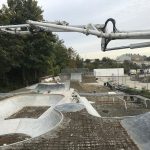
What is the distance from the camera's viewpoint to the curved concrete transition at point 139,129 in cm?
1540

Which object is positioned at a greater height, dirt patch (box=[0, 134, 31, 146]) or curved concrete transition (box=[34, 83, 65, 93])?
curved concrete transition (box=[34, 83, 65, 93])

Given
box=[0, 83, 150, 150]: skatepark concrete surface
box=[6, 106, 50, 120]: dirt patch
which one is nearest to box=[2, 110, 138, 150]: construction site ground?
box=[0, 83, 150, 150]: skatepark concrete surface

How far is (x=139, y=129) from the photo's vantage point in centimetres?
1700

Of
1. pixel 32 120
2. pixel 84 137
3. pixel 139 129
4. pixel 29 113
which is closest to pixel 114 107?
pixel 29 113

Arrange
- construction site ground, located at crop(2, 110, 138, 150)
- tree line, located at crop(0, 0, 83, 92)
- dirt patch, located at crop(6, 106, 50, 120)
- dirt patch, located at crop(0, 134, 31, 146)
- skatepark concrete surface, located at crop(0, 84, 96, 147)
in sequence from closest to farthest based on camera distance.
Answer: construction site ground, located at crop(2, 110, 138, 150), dirt patch, located at crop(0, 134, 31, 146), skatepark concrete surface, located at crop(0, 84, 96, 147), dirt patch, located at crop(6, 106, 50, 120), tree line, located at crop(0, 0, 83, 92)

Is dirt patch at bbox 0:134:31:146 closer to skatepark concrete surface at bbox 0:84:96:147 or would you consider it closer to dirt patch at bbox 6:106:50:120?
skatepark concrete surface at bbox 0:84:96:147

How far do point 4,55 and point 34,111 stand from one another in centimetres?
1372

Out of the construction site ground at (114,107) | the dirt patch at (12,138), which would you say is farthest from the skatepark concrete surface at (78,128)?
the construction site ground at (114,107)

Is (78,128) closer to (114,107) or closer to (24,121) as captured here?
(24,121)

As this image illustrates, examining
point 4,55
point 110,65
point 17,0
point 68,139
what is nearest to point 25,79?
point 17,0

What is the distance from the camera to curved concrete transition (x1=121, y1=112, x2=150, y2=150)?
15.4 metres

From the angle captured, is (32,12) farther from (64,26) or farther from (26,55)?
(64,26)

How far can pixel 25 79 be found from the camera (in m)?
59.1

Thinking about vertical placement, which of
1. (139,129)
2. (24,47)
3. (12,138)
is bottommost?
(12,138)
